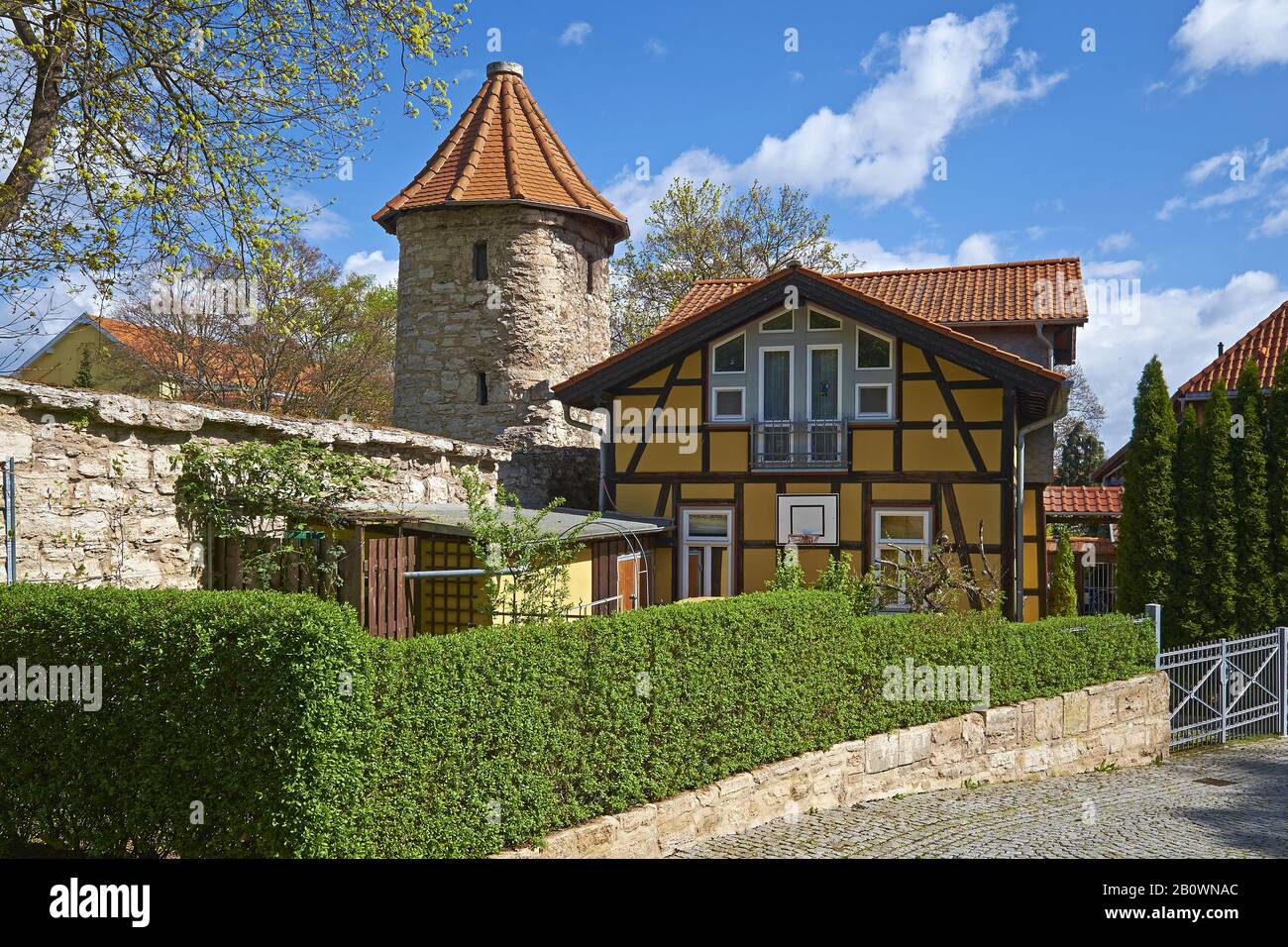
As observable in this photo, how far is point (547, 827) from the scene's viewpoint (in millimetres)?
6688

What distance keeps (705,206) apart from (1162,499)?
17252 millimetres

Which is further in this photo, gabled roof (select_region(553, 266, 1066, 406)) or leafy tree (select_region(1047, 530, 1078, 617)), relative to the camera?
leafy tree (select_region(1047, 530, 1078, 617))

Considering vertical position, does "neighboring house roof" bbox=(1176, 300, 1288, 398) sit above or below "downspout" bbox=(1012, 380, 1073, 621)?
above

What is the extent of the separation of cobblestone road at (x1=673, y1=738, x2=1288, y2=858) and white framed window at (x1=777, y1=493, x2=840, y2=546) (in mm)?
5054

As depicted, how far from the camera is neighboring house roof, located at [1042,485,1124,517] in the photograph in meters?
24.5

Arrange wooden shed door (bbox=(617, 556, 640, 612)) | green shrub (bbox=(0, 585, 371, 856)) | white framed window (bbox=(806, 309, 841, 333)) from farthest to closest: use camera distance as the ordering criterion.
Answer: white framed window (bbox=(806, 309, 841, 333)), wooden shed door (bbox=(617, 556, 640, 612)), green shrub (bbox=(0, 585, 371, 856))

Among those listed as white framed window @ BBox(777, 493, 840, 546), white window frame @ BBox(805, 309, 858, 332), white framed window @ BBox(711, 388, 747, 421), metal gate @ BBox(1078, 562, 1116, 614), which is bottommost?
metal gate @ BBox(1078, 562, 1116, 614)

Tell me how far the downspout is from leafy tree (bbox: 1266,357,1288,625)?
3.25 m

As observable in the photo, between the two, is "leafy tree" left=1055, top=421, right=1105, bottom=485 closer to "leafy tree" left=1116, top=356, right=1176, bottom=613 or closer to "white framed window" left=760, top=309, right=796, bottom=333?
"leafy tree" left=1116, top=356, right=1176, bottom=613

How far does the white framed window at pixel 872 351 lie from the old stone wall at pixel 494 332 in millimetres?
6272

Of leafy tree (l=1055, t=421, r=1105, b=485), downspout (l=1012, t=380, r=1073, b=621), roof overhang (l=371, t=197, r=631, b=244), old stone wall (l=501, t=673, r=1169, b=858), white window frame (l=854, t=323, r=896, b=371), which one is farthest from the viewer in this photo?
leafy tree (l=1055, t=421, r=1105, b=485)

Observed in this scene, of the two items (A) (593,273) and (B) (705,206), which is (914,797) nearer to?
(A) (593,273)

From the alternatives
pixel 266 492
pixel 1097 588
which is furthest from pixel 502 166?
pixel 1097 588

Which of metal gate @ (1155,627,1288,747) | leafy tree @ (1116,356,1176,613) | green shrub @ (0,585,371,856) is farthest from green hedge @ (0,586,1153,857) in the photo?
leafy tree @ (1116,356,1176,613)
